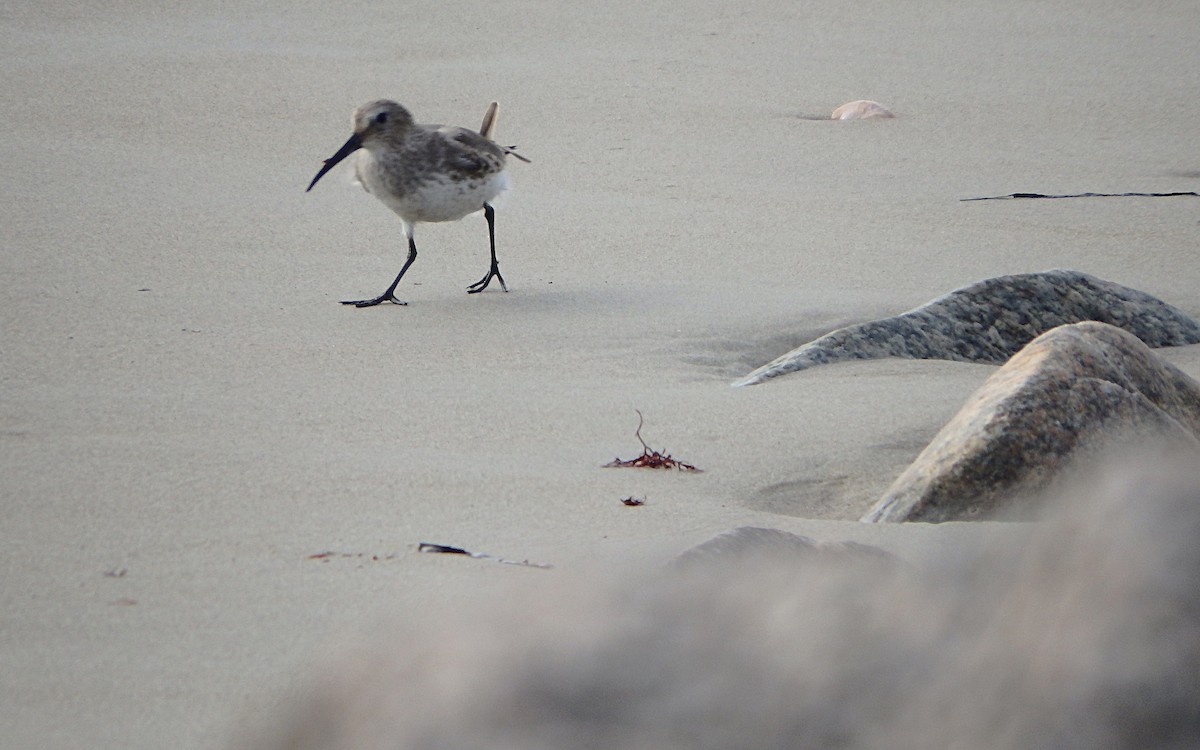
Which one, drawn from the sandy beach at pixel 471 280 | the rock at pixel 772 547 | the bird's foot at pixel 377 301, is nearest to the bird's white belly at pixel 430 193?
the sandy beach at pixel 471 280

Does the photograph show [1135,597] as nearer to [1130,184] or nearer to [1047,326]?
[1047,326]

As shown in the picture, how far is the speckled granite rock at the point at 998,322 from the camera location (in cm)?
471

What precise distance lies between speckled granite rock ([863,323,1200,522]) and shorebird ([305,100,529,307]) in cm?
291

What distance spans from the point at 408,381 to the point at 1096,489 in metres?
3.46

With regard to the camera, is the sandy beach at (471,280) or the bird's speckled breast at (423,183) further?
the bird's speckled breast at (423,183)

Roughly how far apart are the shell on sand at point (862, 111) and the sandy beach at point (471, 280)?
175mm

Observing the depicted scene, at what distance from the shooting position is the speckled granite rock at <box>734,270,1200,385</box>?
4715 millimetres

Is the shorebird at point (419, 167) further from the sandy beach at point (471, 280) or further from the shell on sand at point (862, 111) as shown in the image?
the shell on sand at point (862, 111)

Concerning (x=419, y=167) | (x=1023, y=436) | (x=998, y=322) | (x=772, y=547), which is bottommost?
(x=998, y=322)

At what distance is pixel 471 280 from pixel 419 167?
2.06ft

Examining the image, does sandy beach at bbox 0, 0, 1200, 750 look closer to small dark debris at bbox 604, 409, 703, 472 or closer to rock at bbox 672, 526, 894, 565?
small dark debris at bbox 604, 409, 703, 472

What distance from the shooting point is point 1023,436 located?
3.16m

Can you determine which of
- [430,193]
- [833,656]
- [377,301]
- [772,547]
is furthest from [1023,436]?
[430,193]

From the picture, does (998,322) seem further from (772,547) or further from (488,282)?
(772,547)
